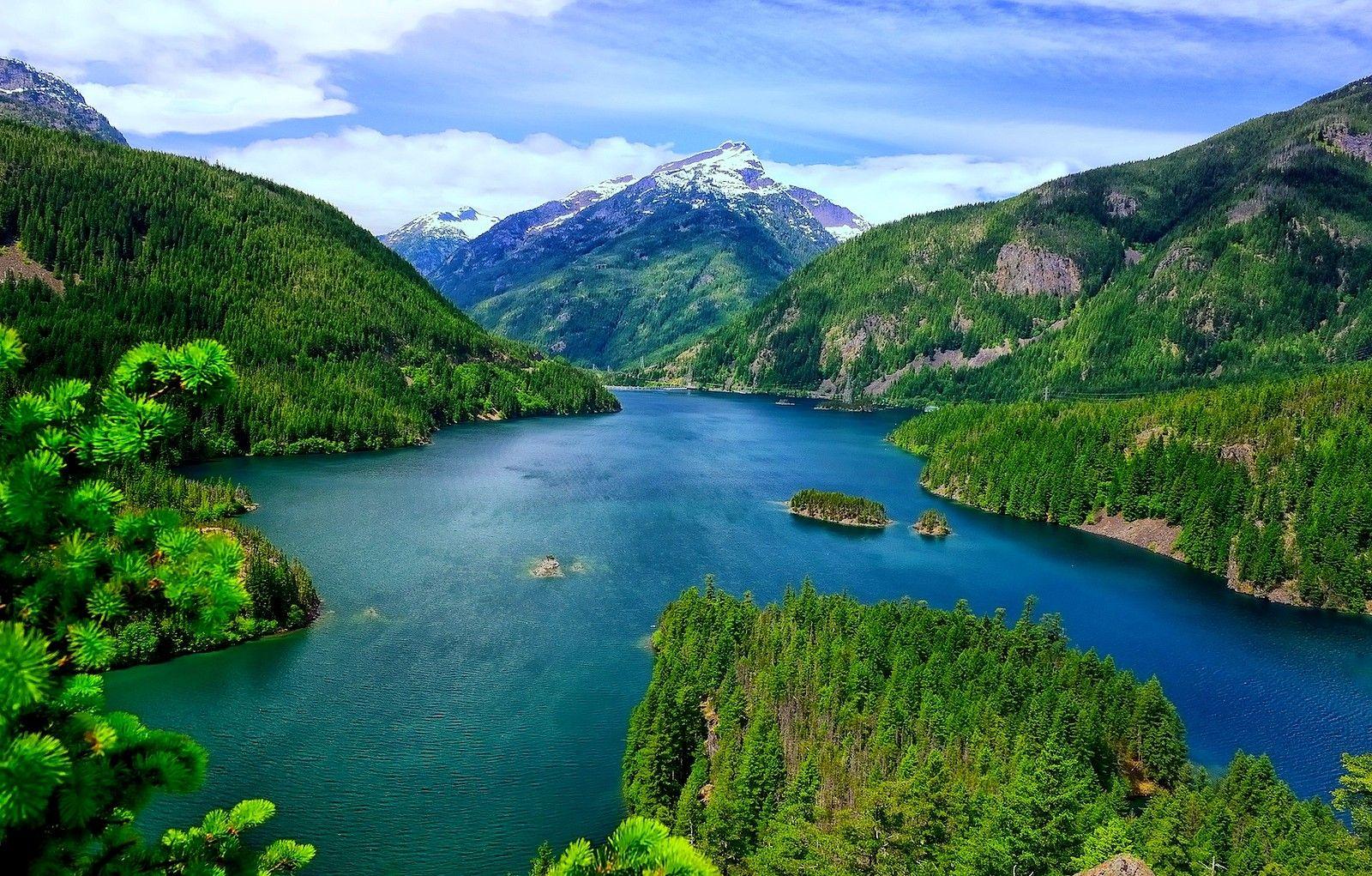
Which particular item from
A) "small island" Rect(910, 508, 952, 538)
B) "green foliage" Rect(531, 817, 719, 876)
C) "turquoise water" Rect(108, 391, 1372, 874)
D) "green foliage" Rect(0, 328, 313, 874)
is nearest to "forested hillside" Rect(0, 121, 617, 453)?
"turquoise water" Rect(108, 391, 1372, 874)

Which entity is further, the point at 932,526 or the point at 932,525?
the point at 932,525

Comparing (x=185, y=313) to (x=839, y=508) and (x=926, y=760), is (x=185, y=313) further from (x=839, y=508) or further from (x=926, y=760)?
Result: (x=926, y=760)

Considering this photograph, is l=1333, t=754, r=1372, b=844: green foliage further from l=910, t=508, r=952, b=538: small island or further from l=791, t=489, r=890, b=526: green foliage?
l=791, t=489, r=890, b=526: green foliage

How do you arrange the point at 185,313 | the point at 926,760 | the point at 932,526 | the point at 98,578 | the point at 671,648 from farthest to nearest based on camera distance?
the point at 185,313 < the point at 932,526 < the point at 671,648 < the point at 926,760 < the point at 98,578

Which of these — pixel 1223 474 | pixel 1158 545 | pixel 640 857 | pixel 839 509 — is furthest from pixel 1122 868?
pixel 1223 474

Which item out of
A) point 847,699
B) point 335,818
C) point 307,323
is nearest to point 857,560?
point 847,699

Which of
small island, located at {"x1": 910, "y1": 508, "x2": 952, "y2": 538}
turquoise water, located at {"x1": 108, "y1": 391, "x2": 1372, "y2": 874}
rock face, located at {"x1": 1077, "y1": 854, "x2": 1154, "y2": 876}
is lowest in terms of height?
turquoise water, located at {"x1": 108, "y1": 391, "x2": 1372, "y2": 874}
